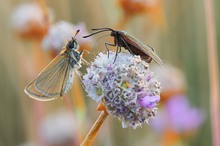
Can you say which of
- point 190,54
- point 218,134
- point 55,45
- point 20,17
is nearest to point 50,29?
point 55,45

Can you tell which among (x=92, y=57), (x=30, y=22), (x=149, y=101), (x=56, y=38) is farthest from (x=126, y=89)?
(x=92, y=57)

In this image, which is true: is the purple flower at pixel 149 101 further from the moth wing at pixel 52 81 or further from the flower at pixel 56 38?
the flower at pixel 56 38

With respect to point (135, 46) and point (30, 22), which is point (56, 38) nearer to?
point (30, 22)

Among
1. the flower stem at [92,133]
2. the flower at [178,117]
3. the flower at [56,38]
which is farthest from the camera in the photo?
the flower at [178,117]

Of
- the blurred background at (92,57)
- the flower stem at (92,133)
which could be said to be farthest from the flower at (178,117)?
the flower stem at (92,133)

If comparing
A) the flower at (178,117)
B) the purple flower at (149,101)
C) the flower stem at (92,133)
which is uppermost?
the purple flower at (149,101)

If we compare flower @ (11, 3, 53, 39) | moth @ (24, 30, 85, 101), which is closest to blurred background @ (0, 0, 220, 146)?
flower @ (11, 3, 53, 39)

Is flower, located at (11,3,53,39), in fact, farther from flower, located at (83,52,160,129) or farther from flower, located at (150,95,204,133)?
flower, located at (83,52,160,129)
